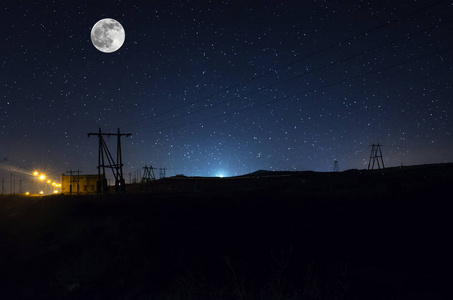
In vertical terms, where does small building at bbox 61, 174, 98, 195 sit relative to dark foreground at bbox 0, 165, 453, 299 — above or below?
above

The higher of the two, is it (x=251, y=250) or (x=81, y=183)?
(x=81, y=183)

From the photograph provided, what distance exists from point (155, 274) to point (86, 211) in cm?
1244

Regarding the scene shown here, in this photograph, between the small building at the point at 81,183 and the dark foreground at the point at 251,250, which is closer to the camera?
the dark foreground at the point at 251,250

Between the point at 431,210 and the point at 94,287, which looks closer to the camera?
the point at 94,287

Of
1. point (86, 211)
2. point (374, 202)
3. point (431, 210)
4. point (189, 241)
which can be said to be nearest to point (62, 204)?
point (86, 211)

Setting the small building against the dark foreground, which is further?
the small building

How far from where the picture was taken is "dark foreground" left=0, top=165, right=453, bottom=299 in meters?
7.95

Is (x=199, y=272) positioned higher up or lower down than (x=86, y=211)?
lower down

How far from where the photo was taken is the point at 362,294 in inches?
288

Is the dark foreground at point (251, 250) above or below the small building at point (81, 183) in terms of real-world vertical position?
below

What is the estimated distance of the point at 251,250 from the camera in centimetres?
1055

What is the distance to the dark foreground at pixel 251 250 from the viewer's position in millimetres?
7945

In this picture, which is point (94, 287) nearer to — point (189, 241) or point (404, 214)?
point (189, 241)

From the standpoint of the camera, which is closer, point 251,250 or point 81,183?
point 251,250
